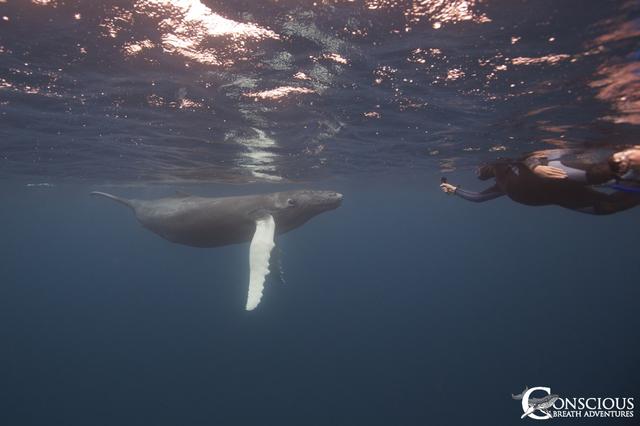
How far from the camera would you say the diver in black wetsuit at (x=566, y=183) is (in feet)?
14.0

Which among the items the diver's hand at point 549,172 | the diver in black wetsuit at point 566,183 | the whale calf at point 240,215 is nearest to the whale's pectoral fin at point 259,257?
the whale calf at point 240,215

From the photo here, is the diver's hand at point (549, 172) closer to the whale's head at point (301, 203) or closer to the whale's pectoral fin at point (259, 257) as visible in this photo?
the whale's pectoral fin at point (259, 257)

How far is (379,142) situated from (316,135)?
3.57 meters

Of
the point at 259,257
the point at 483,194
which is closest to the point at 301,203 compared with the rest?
the point at 259,257

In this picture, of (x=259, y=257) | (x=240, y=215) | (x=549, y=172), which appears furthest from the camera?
(x=240, y=215)

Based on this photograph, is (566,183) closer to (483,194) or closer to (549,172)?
(549,172)

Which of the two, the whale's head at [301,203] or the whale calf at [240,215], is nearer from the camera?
the whale calf at [240,215]

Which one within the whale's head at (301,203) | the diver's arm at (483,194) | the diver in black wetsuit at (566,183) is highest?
the diver in black wetsuit at (566,183)

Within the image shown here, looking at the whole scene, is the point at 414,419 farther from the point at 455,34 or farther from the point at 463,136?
the point at 455,34

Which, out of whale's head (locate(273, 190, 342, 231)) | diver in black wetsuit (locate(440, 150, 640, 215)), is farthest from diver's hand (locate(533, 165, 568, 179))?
whale's head (locate(273, 190, 342, 231))

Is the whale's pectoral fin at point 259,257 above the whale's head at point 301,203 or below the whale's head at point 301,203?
below

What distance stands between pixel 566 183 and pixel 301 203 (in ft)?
23.2

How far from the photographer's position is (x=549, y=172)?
4441mm

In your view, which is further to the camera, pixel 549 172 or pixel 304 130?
pixel 304 130
